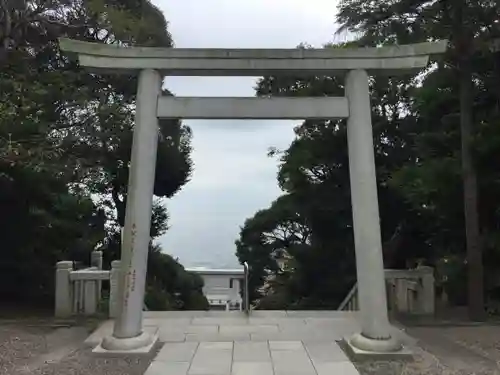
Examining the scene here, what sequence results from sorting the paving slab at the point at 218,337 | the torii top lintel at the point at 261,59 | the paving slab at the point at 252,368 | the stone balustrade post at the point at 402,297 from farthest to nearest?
1. the stone balustrade post at the point at 402,297
2. the paving slab at the point at 218,337
3. the torii top lintel at the point at 261,59
4. the paving slab at the point at 252,368

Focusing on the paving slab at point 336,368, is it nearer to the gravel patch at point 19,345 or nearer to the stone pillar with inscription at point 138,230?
the stone pillar with inscription at point 138,230

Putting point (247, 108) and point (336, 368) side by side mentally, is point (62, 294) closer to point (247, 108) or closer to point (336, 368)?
point (247, 108)

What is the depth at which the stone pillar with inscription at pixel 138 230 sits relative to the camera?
253 inches

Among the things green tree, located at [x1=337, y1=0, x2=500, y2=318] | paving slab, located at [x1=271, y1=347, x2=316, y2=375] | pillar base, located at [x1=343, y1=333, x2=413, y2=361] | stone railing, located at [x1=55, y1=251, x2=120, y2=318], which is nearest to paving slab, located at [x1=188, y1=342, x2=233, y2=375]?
paving slab, located at [x1=271, y1=347, x2=316, y2=375]

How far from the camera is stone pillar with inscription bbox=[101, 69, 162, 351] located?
643 cm

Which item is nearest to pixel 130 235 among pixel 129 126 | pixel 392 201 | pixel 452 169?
pixel 129 126

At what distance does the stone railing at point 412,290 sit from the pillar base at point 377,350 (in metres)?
2.28

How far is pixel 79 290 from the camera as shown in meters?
8.66

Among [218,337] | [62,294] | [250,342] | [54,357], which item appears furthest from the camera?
[62,294]

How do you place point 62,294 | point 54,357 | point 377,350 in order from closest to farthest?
point 377,350
point 54,357
point 62,294

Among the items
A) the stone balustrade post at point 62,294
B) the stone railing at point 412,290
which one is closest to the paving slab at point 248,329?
the stone railing at point 412,290

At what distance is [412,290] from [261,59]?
442 cm

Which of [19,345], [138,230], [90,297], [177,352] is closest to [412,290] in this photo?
[177,352]

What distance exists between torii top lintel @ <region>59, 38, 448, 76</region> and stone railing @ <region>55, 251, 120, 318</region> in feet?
10.7
